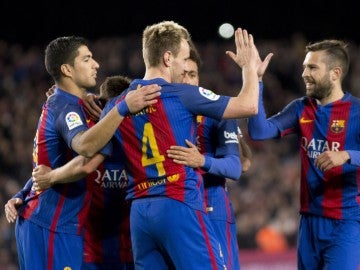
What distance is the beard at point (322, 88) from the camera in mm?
6664

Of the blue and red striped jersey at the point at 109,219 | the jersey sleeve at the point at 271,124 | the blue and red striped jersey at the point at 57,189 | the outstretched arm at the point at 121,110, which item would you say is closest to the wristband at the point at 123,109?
the outstretched arm at the point at 121,110

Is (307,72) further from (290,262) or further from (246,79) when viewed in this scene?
(290,262)

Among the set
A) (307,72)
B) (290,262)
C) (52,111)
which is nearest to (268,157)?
(290,262)

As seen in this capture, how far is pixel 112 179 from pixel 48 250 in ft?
2.59

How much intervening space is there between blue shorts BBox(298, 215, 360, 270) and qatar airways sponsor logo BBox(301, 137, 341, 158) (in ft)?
1.68

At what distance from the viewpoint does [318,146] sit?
6566 millimetres

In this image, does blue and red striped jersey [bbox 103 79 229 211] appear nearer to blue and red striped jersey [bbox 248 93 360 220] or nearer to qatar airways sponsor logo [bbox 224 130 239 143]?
qatar airways sponsor logo [bbox 224 130 239 143]

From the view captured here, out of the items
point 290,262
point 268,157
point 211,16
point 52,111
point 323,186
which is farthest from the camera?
point 211,16

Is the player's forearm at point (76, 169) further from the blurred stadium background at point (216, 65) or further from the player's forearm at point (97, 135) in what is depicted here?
the blurred stadium background at point (216, 65)

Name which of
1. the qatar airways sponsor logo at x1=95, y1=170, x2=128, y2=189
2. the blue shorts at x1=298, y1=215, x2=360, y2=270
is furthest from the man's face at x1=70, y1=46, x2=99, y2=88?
the blue shorts at x1=298, y1=215, x2=360, y2=270

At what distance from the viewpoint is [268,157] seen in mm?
14758

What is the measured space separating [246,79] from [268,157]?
9.28 meters

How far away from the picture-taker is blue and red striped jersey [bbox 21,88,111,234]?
6066 mm

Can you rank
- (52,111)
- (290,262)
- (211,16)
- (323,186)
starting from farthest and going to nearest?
1. (211,16)
2. (290,262)
3. (323,186)
4. (52,111)
